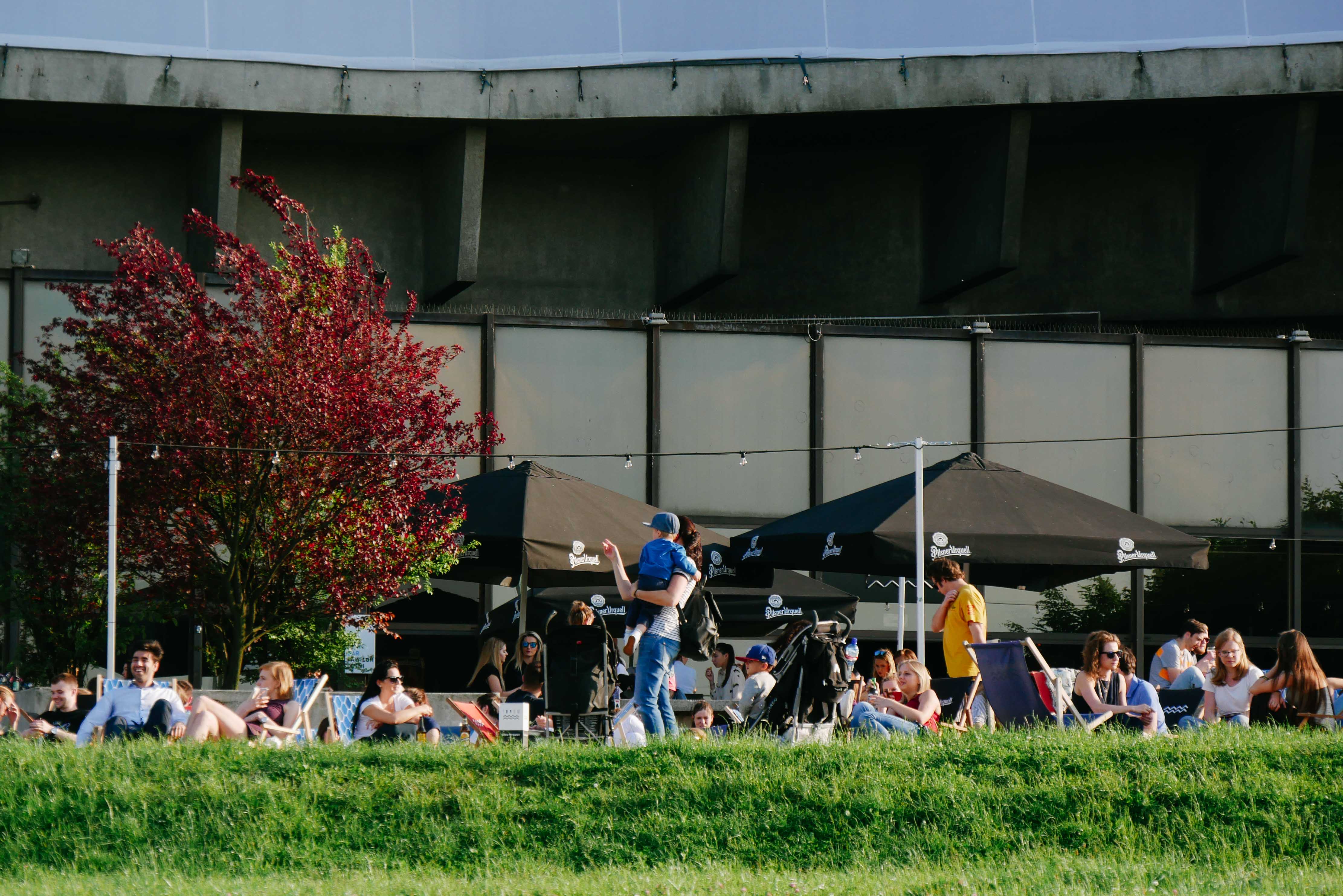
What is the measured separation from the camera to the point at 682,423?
17.4 metres

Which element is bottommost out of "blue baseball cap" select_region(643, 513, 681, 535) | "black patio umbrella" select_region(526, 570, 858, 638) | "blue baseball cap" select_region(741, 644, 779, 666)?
"blue baseball cap" select_region(741, 644, 779, 666)

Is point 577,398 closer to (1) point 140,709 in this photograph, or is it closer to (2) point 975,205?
(2) point 975,205

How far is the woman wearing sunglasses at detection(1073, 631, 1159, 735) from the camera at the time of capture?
9.59m

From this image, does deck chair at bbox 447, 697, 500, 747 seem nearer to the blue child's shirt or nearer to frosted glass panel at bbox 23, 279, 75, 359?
the blue child's shirt

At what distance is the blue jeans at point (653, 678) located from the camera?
8.89m

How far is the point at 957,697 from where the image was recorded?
1009 centimetres

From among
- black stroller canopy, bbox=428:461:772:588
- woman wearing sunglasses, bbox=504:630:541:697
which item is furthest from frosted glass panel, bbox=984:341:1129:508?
woman wearing sunglasses, bbox=504:630:541:697

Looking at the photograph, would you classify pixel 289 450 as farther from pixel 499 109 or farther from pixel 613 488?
pixel 499 109

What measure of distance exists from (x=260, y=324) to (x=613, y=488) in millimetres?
5383

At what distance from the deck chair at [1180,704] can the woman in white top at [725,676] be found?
3549mm

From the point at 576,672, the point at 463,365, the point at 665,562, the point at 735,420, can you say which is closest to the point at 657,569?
the point at 665,562

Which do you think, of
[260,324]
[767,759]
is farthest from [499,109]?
[767,759]

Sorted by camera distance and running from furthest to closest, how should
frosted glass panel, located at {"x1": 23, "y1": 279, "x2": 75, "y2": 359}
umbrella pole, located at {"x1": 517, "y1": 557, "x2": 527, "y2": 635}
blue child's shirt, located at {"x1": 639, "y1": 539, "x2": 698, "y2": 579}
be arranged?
frosted glass panel, located at {"x1": 23, "y1": 279, "x2": 75, "y2": 359}
umbrella pole, located at {"x1": 517, "y1": 557, "x2": 527, "y2": 635}
blue child's shirt, located at {"x1": 639, "y1": 539, "x2": 698, "y2": 579}

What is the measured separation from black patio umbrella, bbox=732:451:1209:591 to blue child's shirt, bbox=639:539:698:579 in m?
2.00
